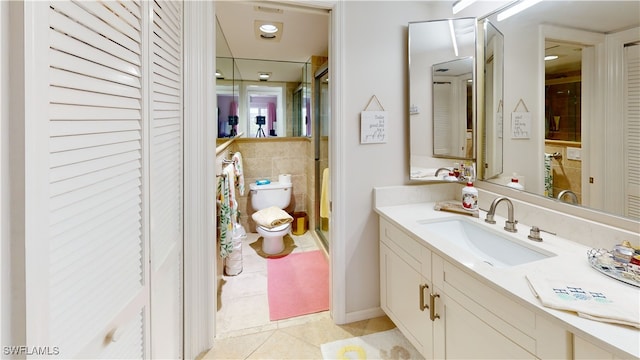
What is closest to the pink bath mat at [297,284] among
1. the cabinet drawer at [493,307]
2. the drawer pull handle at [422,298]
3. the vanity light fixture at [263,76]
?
the drawer pull handle at [422,298]

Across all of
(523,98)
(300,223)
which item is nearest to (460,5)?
(523,98)

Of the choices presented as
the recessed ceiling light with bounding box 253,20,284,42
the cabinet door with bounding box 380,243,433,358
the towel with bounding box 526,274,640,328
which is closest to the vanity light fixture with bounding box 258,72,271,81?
the recessed ceiling light with bounding box 253,20,284,42

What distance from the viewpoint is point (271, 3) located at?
67.2 inches

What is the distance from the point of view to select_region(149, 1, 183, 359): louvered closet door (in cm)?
108

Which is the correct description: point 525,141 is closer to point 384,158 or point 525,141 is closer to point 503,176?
point 503,176

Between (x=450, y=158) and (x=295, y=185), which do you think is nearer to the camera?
(x=450, y=158)

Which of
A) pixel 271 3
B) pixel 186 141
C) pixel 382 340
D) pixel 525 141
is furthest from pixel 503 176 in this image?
pixel 186 141

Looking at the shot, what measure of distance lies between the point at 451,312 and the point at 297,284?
1.52m

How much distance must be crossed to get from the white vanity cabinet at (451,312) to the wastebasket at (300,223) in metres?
1.95

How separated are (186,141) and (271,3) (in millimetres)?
938

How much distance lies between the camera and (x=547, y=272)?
1.03 m

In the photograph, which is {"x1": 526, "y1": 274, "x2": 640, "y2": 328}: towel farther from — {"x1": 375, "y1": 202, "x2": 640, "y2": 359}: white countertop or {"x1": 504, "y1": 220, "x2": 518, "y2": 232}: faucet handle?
{"x1": 504, "y1": 220, "x2": 518, "y2": 232}: faucet handle

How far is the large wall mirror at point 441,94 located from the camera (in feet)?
6.13

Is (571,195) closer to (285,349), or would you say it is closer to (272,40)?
(285,349)
